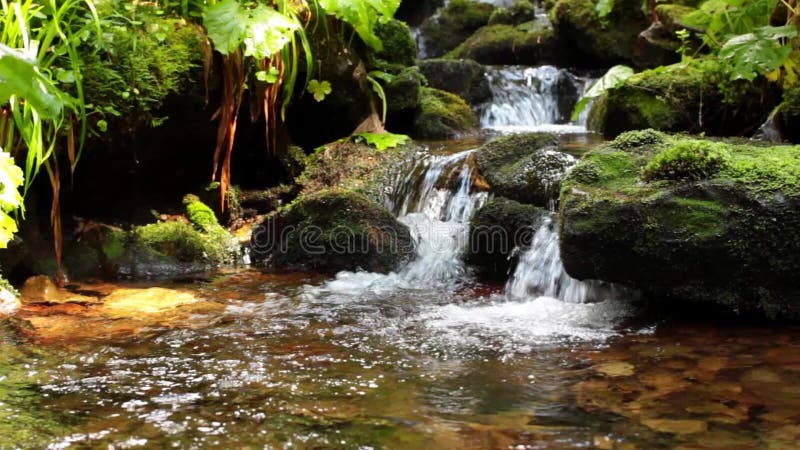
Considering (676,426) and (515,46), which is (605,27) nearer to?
(515,46)

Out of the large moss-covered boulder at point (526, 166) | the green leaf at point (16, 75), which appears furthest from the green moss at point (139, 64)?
the green leaf at point (16, 75)

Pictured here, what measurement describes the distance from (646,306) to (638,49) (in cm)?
642

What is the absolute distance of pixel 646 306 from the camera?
3.83m

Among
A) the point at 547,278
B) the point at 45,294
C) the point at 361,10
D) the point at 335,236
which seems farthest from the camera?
the point at 361,10

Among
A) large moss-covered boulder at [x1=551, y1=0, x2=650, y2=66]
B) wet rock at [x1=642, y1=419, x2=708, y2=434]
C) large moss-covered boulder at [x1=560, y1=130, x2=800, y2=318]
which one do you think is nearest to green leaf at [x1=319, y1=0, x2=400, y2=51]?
large moss-covered boulder at [x1=560, y1=130, x2=800, y2=318]

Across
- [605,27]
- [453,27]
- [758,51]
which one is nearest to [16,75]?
[758,51]

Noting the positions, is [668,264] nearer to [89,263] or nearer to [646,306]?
[646,306]

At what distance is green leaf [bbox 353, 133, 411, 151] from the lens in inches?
241

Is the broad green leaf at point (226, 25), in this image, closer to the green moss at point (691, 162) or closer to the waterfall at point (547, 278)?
the waterfall at point (547, 278)

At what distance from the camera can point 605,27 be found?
966 centimetres

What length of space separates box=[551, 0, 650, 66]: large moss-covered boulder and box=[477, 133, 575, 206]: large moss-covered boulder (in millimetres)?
4770

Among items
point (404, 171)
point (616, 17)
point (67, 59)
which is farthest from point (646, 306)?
point (616, 17)

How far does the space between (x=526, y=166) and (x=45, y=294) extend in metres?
3.36

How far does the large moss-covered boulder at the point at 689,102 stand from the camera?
582cm
